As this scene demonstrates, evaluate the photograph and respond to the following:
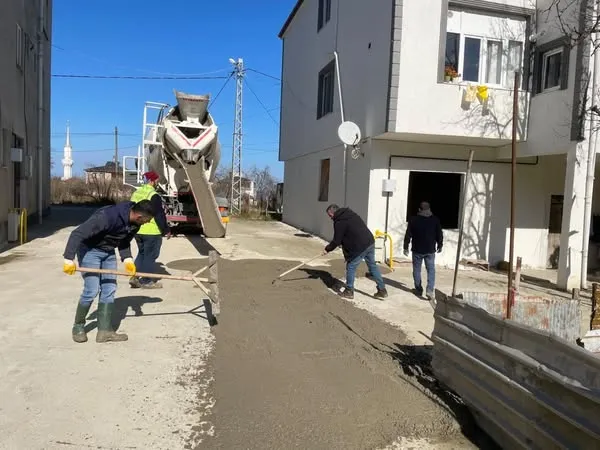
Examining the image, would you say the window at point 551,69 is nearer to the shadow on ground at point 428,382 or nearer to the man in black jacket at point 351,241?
the man in black jacket at point 351,241

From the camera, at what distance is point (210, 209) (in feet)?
40.5

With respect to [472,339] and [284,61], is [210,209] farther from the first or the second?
[284,61]

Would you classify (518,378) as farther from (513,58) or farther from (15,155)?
(15,155)

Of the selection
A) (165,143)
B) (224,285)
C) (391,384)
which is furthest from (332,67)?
(391,384)

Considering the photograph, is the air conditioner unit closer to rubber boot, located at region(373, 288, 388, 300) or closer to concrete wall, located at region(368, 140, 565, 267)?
concrete wall, located at region(368, 140, 565, 267)

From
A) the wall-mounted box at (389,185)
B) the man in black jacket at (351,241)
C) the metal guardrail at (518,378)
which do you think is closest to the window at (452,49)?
the wall-mounted box at (389,185)

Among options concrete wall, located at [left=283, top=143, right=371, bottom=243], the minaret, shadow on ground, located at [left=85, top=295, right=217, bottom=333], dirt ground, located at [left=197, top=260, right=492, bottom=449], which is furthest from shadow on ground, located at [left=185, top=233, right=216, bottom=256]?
the minaret

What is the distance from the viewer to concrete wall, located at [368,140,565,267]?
40.4ft

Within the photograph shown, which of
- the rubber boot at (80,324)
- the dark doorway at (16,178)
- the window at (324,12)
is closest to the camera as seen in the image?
the rubber boot at (80,324)

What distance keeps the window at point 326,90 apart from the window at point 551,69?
6070 millimetres

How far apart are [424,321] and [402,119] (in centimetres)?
512

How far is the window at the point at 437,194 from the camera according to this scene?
14586mm

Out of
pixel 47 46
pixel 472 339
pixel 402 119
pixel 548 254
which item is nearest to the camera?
pixel 472 339

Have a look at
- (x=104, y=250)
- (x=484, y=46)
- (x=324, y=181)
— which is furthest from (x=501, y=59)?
(x=104, y=250)
